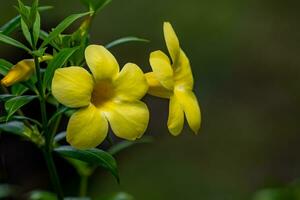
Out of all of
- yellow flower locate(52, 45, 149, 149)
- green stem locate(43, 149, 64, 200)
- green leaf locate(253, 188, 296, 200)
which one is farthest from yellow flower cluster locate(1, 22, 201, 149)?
green leaf locate(253, 188, 296, 200)

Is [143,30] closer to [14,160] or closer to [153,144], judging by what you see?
[153,144]

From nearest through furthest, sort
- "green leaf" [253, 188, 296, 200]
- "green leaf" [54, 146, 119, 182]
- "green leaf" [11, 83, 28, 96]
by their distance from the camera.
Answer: "green leaf" [54, 146, 119, 182], "green leaf" [11, 83, 28, 96], "green leaf" [253, 188, 296, 200]

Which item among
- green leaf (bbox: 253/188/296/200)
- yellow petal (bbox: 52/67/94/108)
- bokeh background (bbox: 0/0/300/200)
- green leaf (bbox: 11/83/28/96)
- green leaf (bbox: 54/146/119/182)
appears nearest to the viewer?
yellow petal (bbox: 52/67/94/108)

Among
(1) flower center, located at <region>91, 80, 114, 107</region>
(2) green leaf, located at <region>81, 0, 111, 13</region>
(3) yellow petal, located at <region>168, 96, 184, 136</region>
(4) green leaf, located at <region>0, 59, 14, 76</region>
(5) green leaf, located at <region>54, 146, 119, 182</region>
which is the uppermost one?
(2) green leaf, located at <region>81, 0, 111, 13</region>

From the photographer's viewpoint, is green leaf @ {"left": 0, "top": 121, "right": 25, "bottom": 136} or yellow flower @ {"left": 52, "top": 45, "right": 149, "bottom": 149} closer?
yellow flower @ {"left": 52, "top": 45, "right": 149, "bottom": 149}

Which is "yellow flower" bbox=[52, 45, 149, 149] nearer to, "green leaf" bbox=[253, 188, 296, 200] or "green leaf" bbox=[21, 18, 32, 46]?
"green leaf" bbox=[21, 18, 32, 46]

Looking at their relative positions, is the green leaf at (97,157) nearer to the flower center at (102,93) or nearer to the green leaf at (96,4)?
the flower center at (102,93)

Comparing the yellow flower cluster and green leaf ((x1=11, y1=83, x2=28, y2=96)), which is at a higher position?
the yellow flower cluster

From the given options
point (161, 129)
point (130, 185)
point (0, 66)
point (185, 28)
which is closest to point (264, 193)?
point (130, 185)
